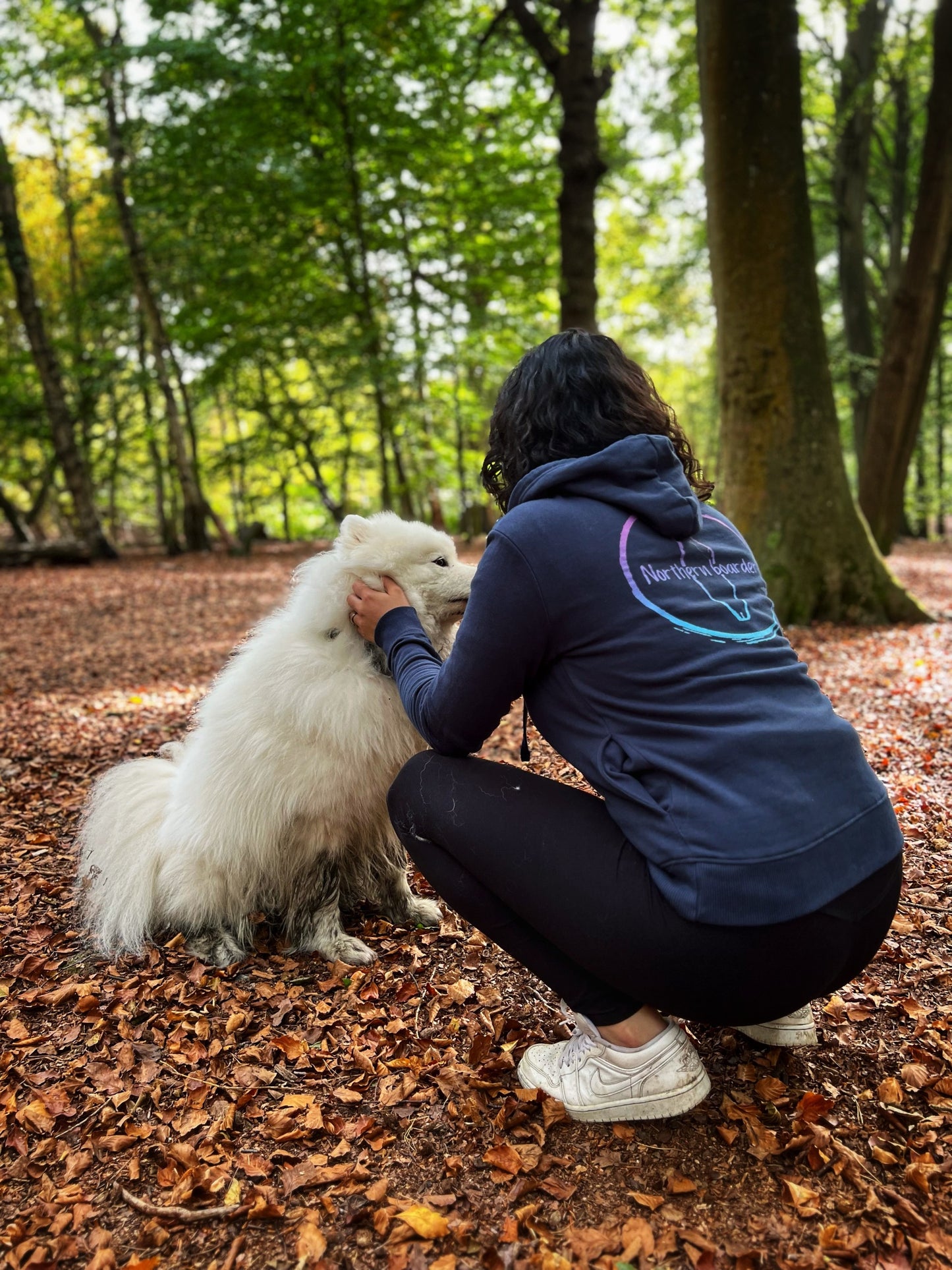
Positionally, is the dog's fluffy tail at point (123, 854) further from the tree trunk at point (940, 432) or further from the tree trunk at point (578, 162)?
the tree trunk at point (940, 432)

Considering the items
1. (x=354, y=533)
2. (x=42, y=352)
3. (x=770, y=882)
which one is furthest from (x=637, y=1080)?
(x=42, y=352)

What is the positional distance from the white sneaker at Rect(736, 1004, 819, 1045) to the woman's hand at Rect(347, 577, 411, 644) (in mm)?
1436

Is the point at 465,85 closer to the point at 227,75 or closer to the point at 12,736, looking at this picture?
the point at 227,75

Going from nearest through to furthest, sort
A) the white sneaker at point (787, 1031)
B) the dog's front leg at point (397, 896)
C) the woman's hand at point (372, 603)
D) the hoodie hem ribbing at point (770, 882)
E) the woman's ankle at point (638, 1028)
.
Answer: the hoodie hem ribbing at point (770, 882) < the woman's ankle at point (638, 1028) < the white sneaker at point (787, 1031) < the woman's hand at point (372, 603) < the dog's front leg at point (397, 896)

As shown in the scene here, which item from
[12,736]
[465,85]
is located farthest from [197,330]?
[12,736]

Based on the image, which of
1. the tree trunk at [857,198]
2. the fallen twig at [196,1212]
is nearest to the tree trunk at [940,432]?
the tree trunk at [857,198]

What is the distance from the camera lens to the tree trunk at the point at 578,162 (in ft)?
25.0

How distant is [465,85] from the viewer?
9.98 metres

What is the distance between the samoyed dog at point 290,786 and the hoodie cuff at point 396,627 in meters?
0.18

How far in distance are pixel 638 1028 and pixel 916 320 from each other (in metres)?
8.38

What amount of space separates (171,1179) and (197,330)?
1238cm

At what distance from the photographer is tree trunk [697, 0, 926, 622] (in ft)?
19.4

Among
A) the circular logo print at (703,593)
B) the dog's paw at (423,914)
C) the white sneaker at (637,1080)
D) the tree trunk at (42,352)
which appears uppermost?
the tree trunk at (42,352)

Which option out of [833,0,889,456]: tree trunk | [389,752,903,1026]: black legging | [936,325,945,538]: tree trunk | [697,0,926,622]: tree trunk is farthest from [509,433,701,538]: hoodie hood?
[936,325,945,538]: tree trunk
